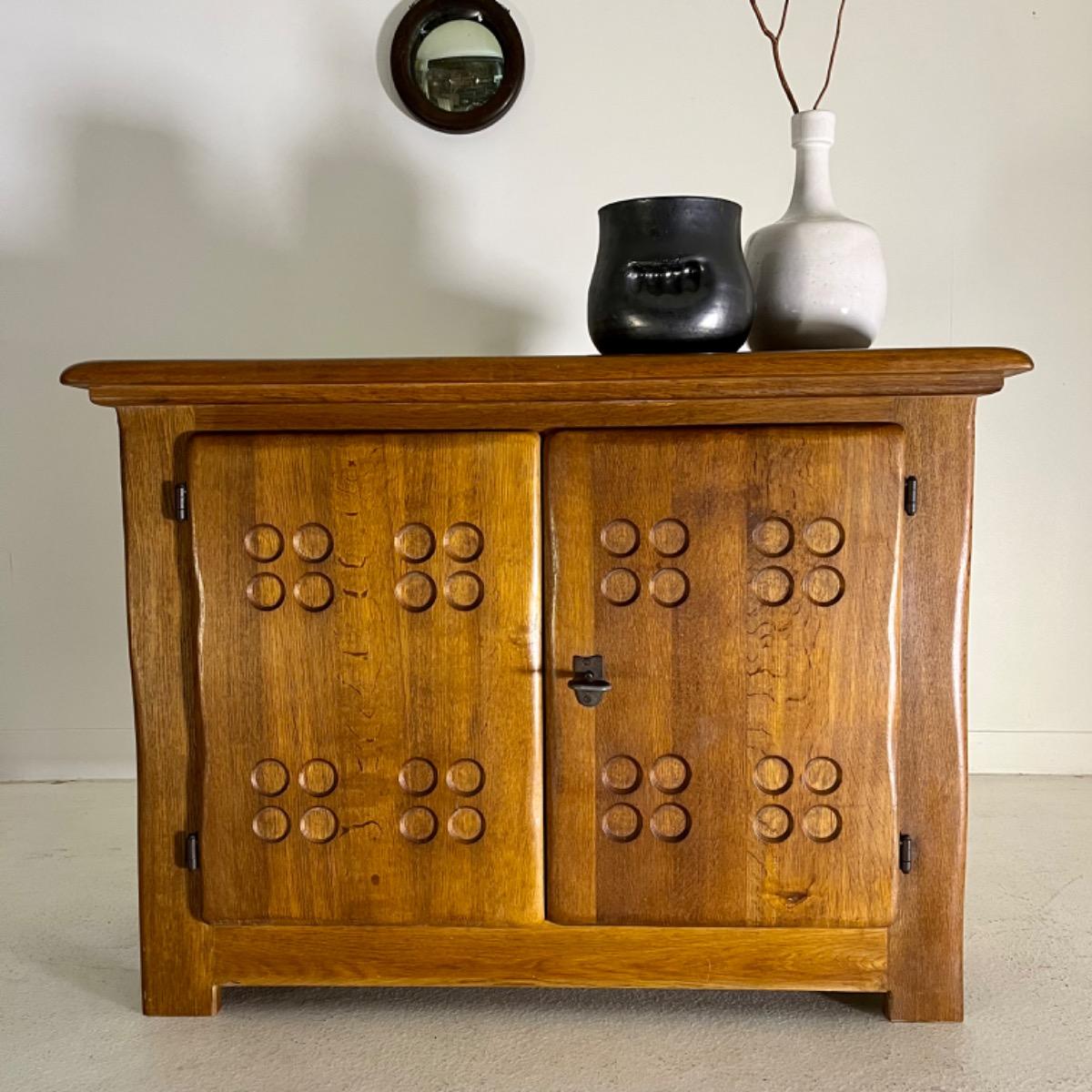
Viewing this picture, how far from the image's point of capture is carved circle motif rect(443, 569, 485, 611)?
1.20 metres

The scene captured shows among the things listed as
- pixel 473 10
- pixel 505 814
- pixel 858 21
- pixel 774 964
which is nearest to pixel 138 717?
pixel 505 814

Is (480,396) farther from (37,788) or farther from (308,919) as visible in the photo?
(37,788)

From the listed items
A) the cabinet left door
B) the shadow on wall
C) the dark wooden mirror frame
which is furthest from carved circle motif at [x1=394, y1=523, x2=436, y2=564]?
the dark wooden mirror frame

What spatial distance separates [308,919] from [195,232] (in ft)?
4.07

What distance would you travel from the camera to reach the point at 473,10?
1936mm

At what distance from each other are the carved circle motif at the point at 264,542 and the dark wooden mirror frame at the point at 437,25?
3.31ft

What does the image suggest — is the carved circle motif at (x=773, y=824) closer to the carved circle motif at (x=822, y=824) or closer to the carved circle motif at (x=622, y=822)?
the carved circle motif at (x=822, y=824)

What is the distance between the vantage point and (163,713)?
124 cm

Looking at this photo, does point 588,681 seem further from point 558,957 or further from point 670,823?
point 558,957

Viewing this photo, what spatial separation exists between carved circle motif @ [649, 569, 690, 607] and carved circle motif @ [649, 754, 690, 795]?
0.15 metres

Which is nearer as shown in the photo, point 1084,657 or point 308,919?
point 308,919

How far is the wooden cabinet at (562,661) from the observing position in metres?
1.17

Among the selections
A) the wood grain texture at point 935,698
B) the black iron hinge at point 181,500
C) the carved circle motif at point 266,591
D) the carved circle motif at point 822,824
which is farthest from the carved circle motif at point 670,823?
the black iron hinge at point 181,500

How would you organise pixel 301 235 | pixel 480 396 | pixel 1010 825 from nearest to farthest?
pixel 480 396, pixel 1010 825, pixel 301 235
